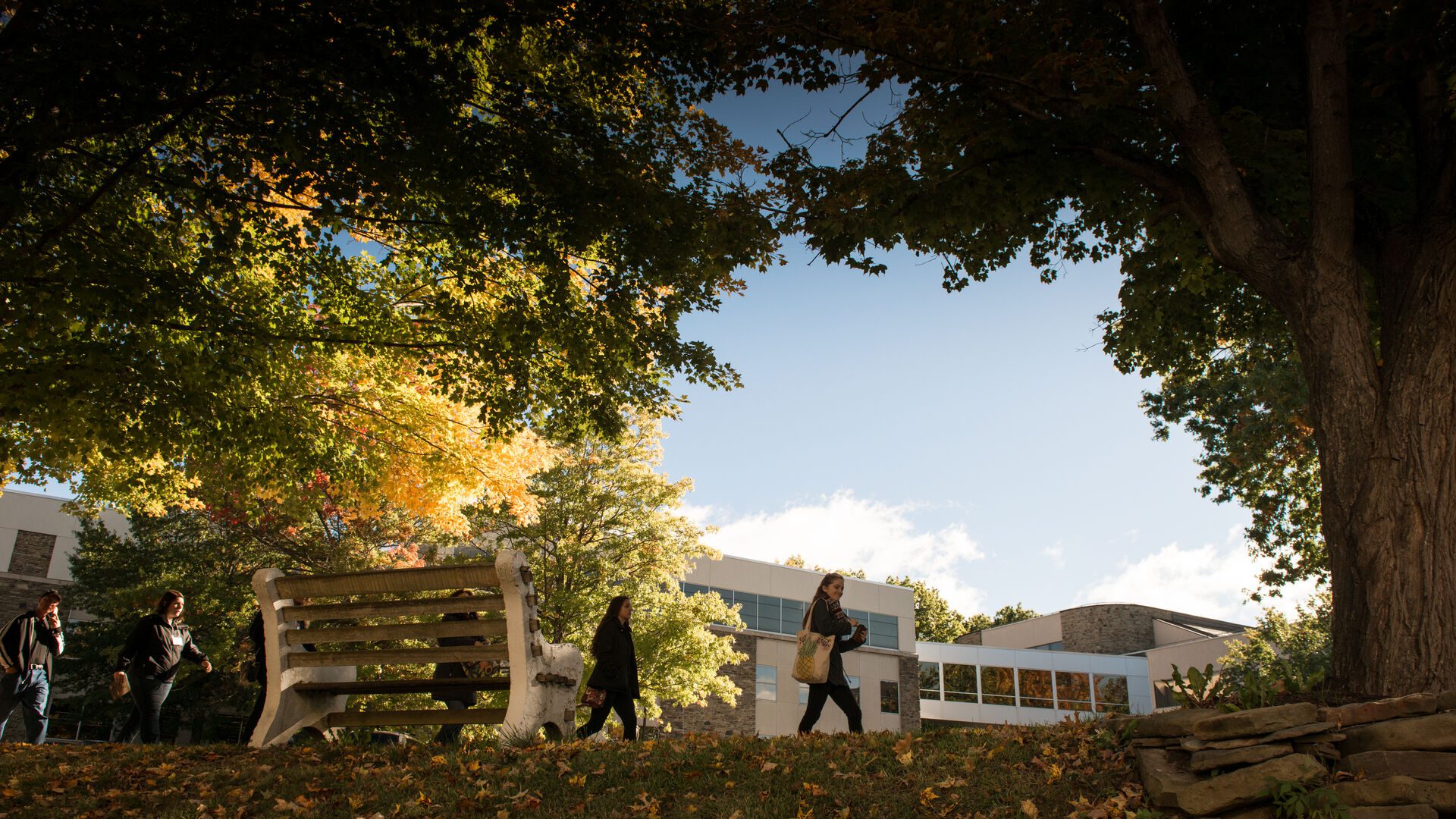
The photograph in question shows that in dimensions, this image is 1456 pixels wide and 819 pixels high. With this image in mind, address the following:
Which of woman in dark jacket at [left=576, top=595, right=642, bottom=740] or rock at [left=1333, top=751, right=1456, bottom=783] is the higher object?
woman in dark jacket at [left=576, top=595, right=642, bottom=740]

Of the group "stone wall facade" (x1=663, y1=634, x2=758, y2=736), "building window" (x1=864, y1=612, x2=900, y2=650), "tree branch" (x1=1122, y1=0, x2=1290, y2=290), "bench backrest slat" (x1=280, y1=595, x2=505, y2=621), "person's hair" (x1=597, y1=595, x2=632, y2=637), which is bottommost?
"stone wall facade" (x1=663, y1=634, x2=758, y2=736)

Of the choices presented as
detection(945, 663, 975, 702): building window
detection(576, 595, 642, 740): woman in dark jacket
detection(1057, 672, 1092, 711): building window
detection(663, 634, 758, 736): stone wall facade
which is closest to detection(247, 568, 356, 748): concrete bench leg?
detection(576, 595, 642, 740): woman in dark jacket

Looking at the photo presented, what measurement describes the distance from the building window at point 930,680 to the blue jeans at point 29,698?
3625cm

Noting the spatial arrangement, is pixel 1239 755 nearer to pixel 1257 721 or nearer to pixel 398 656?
pixel 1257 721

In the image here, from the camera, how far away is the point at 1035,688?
40125 millimetres

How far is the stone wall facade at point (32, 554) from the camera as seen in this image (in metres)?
33.0

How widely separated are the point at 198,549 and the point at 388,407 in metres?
15.9

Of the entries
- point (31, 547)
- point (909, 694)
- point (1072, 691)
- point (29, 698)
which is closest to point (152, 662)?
point (29, 698)

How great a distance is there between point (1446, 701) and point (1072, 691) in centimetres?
3956

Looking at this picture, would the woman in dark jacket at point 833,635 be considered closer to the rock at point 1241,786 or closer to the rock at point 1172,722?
the rock at point 1172,722

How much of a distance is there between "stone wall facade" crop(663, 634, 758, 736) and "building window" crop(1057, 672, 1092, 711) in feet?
55.4

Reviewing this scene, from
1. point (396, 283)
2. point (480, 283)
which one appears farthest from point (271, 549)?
point (480, 283)

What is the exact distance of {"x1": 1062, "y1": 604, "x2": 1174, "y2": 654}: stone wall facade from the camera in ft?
148

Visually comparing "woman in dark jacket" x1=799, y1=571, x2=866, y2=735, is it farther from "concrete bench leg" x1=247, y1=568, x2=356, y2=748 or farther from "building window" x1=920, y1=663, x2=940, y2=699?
"building window" x1=920, y1=663, x2=940, y2=699
